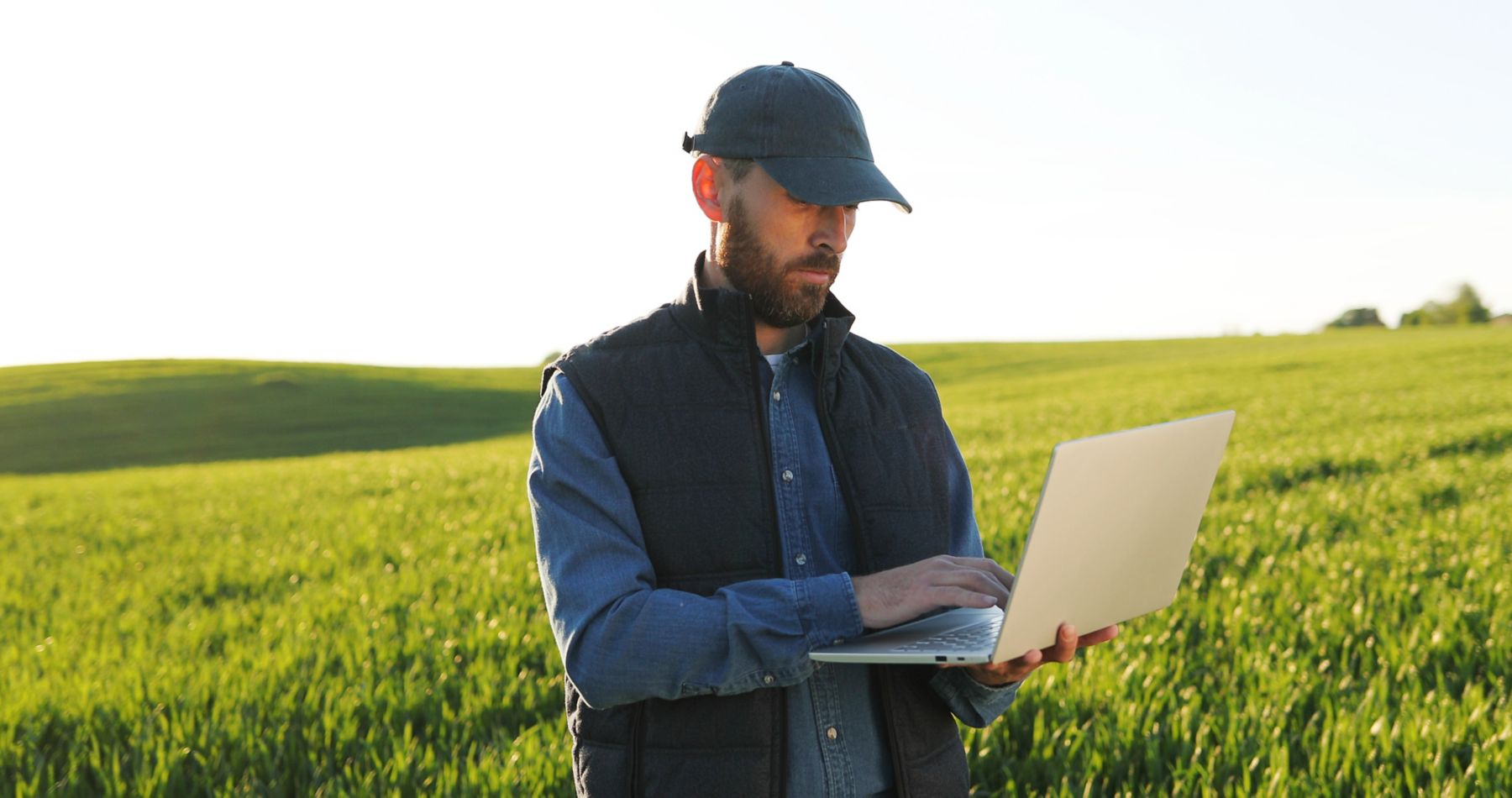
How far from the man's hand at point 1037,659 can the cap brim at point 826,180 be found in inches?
38.1

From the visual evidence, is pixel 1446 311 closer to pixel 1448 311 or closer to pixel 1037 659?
pixel 1448 311

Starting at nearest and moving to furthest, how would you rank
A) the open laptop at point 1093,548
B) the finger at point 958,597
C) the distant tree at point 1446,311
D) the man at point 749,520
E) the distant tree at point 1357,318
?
the open laptop at point 1093,548, the finger at point 958,597, the man at point 749,520, the distant tree at point 1446,311, the distant tree at point 1357,318

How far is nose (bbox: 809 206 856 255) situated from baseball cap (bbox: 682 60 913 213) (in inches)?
3.3

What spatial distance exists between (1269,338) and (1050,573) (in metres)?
76.2

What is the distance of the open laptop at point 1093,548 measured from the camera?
195 centimetres

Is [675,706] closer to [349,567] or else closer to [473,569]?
[473,569]

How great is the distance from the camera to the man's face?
7.86 feet

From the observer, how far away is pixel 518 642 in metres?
7.08

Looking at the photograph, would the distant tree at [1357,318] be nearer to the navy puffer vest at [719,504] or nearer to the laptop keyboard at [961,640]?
the navy puffer vest at [719,504]

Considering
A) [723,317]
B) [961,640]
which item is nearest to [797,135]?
[723,317]

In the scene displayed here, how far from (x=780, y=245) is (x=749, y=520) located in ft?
1.96

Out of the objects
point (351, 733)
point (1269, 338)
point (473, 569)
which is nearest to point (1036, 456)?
point (473, 569)

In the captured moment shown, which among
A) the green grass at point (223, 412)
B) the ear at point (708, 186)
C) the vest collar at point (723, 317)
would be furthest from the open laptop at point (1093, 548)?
the green grass at point (223, 412)

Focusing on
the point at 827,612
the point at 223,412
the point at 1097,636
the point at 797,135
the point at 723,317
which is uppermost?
the point at 797,135
